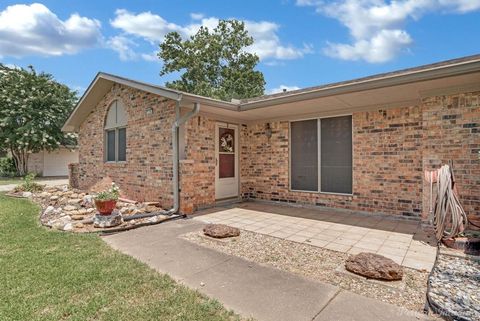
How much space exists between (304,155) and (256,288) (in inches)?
191

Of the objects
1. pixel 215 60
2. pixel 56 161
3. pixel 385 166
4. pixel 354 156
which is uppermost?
pixel 215 60

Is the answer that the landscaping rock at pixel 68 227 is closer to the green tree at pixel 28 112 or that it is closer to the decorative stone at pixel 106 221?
the decorative stone at pixel 106 221

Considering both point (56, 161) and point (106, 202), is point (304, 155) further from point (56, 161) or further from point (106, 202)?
point (56, 161)

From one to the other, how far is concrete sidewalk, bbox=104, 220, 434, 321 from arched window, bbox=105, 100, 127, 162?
16.2 ft

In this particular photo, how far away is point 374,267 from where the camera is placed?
300cm

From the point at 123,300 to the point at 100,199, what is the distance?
328 cm

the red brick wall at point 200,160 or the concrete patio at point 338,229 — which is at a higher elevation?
the red brick wall at point 200,160

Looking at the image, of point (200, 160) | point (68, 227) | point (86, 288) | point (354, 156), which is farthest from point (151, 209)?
point (354, 156)

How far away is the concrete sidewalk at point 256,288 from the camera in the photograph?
2.32m

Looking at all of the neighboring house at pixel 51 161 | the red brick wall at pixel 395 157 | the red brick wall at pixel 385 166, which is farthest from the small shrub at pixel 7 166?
the red brick wall at pixel 385 166

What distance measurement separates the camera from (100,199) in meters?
5.29

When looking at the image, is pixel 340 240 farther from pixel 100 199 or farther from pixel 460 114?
pixel 100 199

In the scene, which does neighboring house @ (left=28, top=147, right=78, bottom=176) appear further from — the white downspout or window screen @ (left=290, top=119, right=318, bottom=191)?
window screen @ (left=290, top=119, right=318, bottom=191)

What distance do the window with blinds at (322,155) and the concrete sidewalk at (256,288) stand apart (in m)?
3.92
